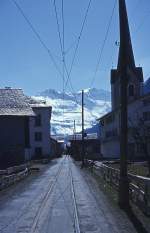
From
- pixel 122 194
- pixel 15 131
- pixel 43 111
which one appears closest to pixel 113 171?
pixel 122 194

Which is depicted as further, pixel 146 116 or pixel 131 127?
pixel 131 127

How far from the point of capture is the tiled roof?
54.2m

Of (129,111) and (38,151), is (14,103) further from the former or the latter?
(38,151)

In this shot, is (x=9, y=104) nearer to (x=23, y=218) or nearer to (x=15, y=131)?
(x=15, y=131)

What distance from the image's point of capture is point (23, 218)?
16.4 metres

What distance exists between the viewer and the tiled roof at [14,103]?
178 feet

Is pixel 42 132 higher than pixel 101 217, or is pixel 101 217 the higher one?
pixel 42 132

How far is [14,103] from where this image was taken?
5712 centimetres

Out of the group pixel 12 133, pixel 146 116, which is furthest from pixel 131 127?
pixel 12 133

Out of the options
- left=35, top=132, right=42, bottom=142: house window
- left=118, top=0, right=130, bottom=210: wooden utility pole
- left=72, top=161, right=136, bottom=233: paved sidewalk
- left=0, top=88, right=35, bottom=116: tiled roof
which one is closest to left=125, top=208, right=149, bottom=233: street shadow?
left=72, top=161, right=136, bottom=233: paved sidewalk

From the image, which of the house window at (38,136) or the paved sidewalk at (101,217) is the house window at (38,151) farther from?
the paved sidewalk at (101,217)

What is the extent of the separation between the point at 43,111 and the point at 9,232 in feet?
309

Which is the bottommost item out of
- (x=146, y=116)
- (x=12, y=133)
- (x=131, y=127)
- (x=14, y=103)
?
(x=12, y=133)

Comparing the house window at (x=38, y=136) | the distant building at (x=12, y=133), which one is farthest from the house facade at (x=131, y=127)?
the house window at (x=38, y=136)
